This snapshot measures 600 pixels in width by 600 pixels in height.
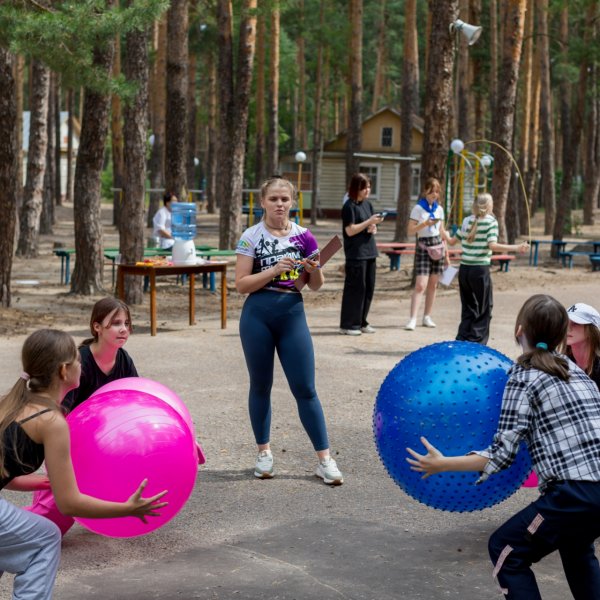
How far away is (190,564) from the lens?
196 inches

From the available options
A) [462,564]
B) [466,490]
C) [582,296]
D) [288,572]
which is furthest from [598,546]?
[582,296]

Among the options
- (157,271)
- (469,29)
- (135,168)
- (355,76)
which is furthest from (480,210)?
(355,76)

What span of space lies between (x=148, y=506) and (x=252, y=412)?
2571 millimetres

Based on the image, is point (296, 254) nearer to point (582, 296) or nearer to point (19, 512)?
point (19, 512)

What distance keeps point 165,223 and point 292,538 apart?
12862 millimetres

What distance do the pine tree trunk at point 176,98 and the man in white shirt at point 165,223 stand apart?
2716 millimetres

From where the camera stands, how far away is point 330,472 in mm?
6324

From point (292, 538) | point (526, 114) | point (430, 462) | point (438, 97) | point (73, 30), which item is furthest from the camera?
point (526, 114)

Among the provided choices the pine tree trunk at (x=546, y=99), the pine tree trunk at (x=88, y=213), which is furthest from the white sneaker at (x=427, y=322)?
the pine tree trunk at (x=546, y=99)

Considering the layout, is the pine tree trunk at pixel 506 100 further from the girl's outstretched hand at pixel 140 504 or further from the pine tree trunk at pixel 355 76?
the girl's outstretched hand at pixel 140 504

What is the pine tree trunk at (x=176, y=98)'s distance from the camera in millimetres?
20562

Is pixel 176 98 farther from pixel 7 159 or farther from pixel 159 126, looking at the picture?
pixel 159 126

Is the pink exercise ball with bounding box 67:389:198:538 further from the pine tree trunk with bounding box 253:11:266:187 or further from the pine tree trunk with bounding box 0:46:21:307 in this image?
the pine tree trunk with bounding box 253:11:266:187

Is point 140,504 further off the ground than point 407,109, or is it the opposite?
point 407,109
